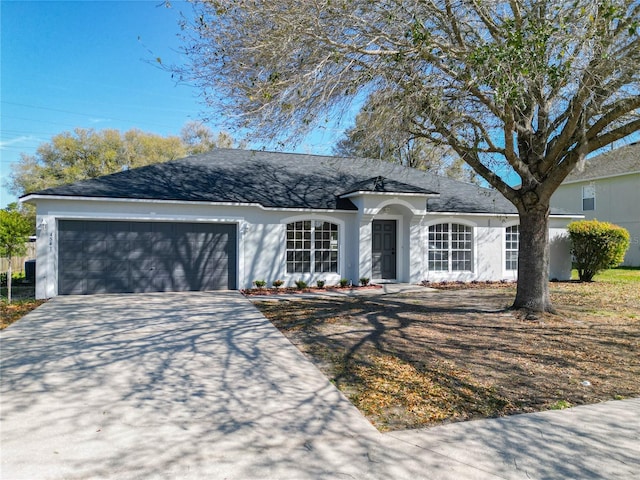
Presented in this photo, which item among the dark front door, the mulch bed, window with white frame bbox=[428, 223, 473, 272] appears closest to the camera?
the mulch bed

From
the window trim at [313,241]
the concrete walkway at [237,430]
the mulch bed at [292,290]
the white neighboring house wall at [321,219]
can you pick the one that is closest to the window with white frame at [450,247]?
the white neighboring house wall at [321,219]

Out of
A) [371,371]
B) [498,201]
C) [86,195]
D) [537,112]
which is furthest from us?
[498,201]

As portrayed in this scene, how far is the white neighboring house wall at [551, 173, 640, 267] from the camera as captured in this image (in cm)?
2308

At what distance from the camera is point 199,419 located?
423 centimetres

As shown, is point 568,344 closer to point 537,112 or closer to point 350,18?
point 537,112

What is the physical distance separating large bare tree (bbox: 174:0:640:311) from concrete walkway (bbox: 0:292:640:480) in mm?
4470

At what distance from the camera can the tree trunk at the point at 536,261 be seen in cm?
932

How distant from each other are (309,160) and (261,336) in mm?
11840

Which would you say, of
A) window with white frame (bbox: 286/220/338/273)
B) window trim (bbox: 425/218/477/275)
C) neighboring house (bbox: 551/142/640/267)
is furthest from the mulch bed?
neighboring house (bbox: 551/142/640/267)

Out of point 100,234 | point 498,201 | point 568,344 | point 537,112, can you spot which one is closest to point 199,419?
point 568,344

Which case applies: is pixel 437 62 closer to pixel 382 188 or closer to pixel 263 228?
pixel 382 188

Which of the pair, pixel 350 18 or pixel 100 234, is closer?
pixel 350 18

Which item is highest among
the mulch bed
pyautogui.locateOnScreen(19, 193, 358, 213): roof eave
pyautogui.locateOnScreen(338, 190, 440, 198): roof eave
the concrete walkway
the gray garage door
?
pyautogui.locateOnScreen(338, 190, 440, 198): roof eave

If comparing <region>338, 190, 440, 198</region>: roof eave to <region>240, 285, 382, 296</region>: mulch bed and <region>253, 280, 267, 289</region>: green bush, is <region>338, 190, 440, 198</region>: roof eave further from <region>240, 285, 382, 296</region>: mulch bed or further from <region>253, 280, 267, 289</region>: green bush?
<region>253, 280, 267, 289</region>: green bush
